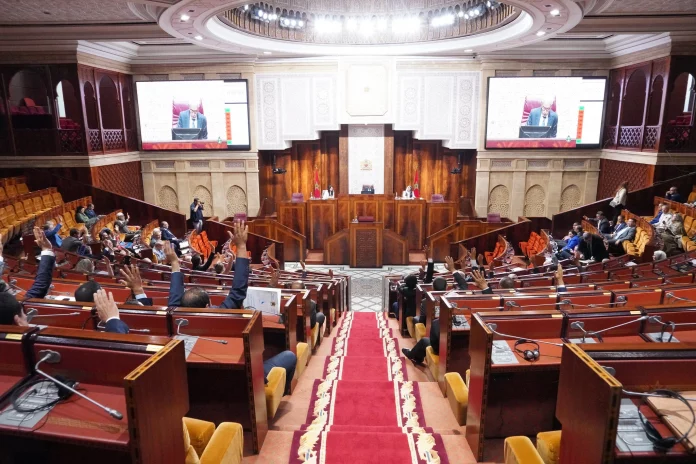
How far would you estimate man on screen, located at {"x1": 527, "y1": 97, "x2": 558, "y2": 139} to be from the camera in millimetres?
11562

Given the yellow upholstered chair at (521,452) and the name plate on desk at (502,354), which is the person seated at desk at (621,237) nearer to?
the name plate on desk at (502,354)

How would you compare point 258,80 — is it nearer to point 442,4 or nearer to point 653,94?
point 442,4

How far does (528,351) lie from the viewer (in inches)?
103

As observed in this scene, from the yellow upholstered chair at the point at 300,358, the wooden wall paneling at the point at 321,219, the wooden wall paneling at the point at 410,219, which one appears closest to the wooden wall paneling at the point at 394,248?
the wooden wall paneling at the point at 410,219

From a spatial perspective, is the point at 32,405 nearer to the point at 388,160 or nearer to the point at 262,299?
the point at 262,299

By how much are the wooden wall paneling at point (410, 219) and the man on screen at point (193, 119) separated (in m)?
5.42

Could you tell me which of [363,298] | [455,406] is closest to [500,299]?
[455,406]

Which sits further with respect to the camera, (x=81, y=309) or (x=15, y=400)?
(x=81, y=309)

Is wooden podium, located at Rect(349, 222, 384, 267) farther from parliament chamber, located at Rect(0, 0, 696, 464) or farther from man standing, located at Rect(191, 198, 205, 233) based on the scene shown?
man standing, located at Rect(191, 198, 205, 233)

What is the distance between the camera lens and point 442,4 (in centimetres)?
1067

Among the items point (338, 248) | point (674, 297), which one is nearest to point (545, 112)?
point (338, 248)

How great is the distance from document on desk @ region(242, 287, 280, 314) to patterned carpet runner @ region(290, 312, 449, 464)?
774 millimetres

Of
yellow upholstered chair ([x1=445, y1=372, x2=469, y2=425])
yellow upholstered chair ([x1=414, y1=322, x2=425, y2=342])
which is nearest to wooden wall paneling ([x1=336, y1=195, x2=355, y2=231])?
yellow upholstered chair ([x1=414, y1=322, x2=425, y2=342])

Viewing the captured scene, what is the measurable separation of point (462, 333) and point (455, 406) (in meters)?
0.53
